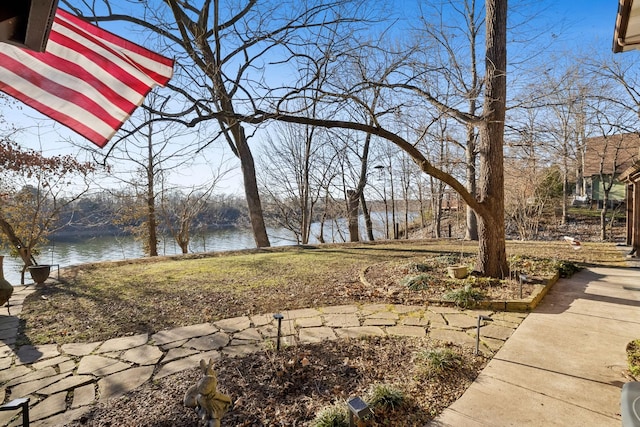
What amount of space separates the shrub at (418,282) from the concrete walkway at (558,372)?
51.7 inches

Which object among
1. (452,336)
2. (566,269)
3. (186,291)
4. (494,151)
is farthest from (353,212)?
(452,336)

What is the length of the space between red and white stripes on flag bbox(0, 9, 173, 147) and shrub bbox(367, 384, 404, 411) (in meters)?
2.88

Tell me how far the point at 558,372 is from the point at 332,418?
185cm

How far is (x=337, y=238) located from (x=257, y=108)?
15418 mm

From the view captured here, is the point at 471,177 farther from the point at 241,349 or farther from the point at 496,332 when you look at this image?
the point at 241,349

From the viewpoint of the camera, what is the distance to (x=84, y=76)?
2523 millimetres

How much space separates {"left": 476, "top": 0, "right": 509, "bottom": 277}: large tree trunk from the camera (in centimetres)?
488

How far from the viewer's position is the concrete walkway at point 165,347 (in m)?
2.28

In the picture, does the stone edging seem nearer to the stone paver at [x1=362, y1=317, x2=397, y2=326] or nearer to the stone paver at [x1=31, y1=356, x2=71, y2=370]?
the stone paver at [x1=362, y1=317, x2=397, y2=326]

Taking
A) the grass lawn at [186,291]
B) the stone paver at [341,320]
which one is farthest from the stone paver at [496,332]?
the stone paver at [341,320]

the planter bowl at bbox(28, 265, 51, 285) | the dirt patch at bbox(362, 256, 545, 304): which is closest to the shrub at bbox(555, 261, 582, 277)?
the dirt patch at bbox(362, 256, 545, 304)

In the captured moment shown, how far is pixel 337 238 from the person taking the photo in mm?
19125

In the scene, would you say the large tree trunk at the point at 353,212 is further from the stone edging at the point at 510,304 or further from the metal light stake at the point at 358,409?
the metal light stake at the point at 358,409

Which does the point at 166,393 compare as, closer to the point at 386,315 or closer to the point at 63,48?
the point at 386,315
